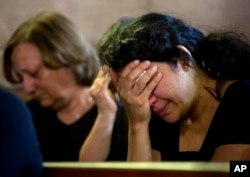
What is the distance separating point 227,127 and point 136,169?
17 cm

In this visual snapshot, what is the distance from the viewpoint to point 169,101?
650mm

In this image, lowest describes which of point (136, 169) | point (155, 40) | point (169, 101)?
point (136, 169)

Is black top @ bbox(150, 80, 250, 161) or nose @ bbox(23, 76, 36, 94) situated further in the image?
nose @ bbox(23, 76, 36, 94)

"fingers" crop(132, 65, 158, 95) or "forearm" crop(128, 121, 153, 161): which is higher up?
"fingers" crop(132, 65, 158, 95)

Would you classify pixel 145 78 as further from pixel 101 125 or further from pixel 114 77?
pixel 101 125

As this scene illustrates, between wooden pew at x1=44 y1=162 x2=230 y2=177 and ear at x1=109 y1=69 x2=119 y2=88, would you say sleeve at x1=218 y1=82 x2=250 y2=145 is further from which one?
ear at x1=109 y1=69 x2=119 y2=88

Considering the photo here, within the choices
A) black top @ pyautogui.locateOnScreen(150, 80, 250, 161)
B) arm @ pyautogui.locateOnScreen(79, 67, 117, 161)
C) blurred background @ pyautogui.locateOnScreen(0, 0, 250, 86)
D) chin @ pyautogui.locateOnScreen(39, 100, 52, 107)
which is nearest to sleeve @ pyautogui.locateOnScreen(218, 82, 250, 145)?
black top @ pyautogui.locateOnScreen(150, 80, 250, 161)

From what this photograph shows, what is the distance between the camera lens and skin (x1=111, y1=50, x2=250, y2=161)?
0.63 meters

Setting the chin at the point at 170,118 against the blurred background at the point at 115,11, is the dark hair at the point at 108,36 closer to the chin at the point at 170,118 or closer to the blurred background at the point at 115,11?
the blurred background at the point at 115,11

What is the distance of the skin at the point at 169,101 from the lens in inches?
24.8

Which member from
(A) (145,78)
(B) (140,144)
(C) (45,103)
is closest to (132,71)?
(A) (145,78)

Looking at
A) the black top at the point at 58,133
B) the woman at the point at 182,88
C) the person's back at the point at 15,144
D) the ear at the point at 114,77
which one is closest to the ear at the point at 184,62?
the woman at the point at 182,88

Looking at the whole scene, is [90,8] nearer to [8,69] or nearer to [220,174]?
[8,69]

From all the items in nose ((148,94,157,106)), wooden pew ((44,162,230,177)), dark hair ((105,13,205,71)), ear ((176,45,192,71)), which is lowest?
wooden pew ((44,162,230,177))
